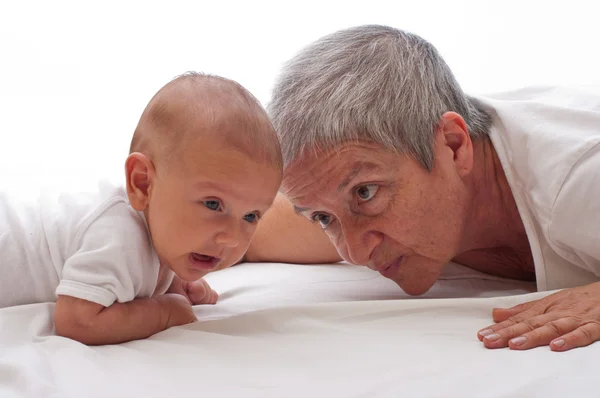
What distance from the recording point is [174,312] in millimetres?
1432

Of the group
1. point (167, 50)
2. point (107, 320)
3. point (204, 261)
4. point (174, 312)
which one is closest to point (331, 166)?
point (204, 261)

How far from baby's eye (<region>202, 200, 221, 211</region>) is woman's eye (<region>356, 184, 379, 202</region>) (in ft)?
1.05

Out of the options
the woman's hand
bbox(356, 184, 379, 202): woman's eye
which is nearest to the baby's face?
bbox(356, 184, 379, 202): woman's eye

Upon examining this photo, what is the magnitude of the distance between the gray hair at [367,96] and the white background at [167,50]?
88 centimetres

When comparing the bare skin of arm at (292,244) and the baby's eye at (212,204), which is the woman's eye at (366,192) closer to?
the baby's eye at (212,204)

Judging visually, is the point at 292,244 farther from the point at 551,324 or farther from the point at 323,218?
the point at 551,324

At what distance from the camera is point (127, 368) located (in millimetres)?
1149

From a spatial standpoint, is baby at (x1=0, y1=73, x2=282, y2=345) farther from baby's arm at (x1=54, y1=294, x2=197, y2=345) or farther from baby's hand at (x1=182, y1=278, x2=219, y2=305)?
baby's hand at (x1=182, y1=278, x2=219, y2=305)

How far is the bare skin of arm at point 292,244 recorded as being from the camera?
2.11 meters

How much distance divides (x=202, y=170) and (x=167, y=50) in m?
1.38

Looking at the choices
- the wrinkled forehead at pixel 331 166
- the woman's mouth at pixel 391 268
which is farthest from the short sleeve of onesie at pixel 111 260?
the woman's mouth at pixel 391 268

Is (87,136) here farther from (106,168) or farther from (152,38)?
(152,38)

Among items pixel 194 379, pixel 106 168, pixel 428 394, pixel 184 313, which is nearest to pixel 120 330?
pixel 184 313

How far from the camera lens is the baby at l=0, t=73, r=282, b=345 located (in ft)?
4.37
